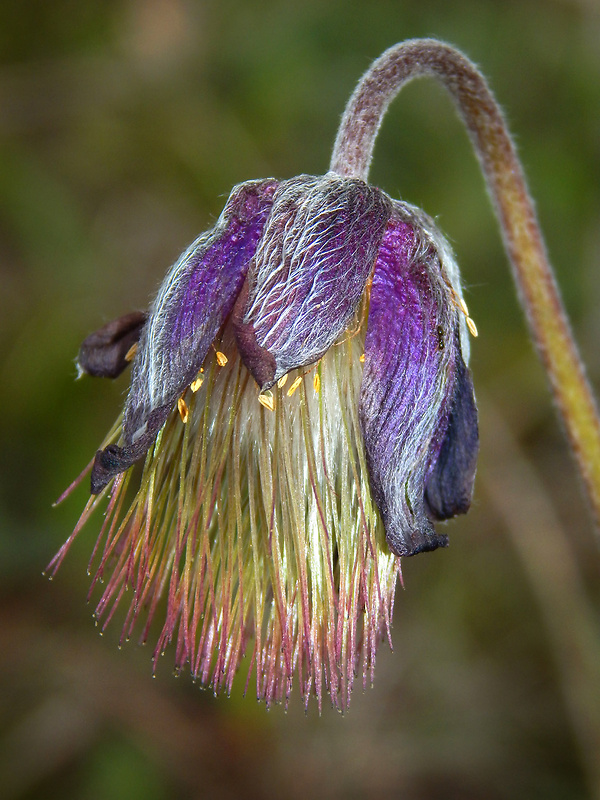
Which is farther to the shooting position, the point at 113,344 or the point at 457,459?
the point at 113,344

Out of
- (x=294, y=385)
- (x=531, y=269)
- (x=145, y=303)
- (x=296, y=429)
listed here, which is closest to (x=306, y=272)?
(x=294, y=385)

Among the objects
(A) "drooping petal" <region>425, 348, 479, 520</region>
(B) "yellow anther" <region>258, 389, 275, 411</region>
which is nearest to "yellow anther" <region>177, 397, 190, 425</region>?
(B) "yellow anther" <region>258, 389, 275, 411</region>

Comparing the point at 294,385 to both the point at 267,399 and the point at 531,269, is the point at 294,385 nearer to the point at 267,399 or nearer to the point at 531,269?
the point at 267,399

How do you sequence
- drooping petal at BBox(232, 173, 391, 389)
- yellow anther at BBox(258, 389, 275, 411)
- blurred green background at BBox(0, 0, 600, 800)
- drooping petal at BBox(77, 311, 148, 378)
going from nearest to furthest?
1. drooping petal at BBox(232, 173, 391, 389)
2. yellow anther at BBox(258, 389, 275, 411)
3. drooping petal at BBox(77, 311, 148, 378)
4. blurred green background at BBox(0, 0, 600, 800)

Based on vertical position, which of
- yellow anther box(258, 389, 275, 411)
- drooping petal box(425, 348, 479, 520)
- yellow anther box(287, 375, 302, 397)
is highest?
yellow anther box(287, 375, 302, 397)

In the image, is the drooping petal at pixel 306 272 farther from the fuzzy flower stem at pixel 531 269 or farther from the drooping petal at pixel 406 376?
the fuzzy flower stem at pixel 531 269

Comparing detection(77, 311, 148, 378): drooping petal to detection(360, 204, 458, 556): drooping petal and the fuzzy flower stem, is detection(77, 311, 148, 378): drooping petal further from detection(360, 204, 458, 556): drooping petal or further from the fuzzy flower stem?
the fuzzy flower stem

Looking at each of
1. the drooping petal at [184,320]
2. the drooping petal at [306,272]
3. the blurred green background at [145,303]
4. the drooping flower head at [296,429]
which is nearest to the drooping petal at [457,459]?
the drooping flower head at [296,429]
